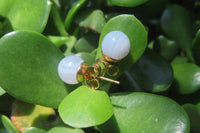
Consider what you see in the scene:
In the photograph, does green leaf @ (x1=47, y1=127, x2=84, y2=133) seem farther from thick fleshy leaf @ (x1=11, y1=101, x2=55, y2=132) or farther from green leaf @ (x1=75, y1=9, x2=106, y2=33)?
green leaf @ (x1=75, y1=9, x2=106, y2=33)

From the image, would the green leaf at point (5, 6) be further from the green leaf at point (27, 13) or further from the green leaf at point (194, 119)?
the green leaf at point (194, 119)

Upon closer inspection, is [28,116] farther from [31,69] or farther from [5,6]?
[5,6]

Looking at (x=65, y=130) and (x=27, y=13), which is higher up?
(x=27, y=13)

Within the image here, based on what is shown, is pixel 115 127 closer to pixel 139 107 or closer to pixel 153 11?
pixel 139 107

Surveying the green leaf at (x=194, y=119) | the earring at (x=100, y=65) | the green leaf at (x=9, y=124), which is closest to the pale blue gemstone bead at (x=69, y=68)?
the earring at (x=100, y=65)

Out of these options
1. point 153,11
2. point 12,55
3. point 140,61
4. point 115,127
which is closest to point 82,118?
point 115,127

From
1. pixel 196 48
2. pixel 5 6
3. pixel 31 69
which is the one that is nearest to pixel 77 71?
pixel 31 69
